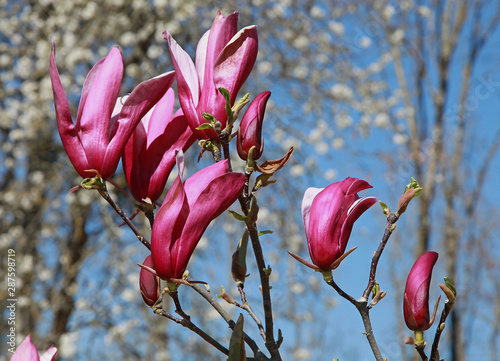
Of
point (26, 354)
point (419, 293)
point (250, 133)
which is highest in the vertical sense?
point (250, 133)

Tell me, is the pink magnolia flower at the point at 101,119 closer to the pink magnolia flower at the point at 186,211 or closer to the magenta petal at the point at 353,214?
the pink magnolia flower at the point at 186,211

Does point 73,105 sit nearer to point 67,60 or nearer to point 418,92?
point 67,60

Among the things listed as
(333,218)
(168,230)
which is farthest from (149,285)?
(333,218)

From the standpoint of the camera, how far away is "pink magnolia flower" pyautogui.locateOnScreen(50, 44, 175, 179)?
20.0 inches

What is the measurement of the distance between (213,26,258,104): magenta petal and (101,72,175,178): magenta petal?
0.04 metres

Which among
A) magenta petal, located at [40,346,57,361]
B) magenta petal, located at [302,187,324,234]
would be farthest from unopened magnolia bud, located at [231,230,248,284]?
magenta petal, located at [40,346,57,361]

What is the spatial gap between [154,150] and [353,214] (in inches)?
7.8

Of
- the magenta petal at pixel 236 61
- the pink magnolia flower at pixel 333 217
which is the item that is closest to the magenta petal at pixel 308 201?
the pink magnolia flower at pixel 333 217

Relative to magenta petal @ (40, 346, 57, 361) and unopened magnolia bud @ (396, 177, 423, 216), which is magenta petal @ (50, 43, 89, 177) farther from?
unopened magnolia bud @ (396, 177, 423, 216)

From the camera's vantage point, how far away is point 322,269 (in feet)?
1.72

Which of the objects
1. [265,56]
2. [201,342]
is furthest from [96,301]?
[265,56]

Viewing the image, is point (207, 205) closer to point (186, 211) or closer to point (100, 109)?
point (186, 211)

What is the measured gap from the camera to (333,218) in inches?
19.9

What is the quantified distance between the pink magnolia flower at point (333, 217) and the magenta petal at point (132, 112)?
6.9 inches
